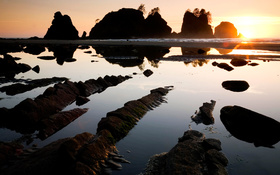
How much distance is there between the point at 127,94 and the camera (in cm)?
1395

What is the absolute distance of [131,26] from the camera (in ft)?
541

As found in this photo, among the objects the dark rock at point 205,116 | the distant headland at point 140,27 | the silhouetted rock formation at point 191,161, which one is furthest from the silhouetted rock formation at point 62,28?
the silhouetted rock formation at point 191,161

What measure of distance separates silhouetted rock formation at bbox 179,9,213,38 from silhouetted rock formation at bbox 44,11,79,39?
304 ft

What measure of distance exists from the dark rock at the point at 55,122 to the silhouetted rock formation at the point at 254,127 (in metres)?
6.85

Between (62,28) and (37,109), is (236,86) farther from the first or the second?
(62,28)

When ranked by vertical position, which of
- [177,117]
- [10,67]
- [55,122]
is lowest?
[177,117]

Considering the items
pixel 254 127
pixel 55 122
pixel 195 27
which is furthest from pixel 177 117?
pixel 195 27

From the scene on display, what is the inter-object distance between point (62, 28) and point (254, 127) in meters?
147

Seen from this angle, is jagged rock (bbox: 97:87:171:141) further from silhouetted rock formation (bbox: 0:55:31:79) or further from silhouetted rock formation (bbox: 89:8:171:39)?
silhouetted rock formation (bbox: 89:8:171:39)

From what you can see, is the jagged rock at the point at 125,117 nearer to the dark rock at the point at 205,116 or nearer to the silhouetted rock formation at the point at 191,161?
the silhouetted rock formation at the point at 191,161

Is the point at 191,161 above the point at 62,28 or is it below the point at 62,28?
below

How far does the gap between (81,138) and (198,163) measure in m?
3.52

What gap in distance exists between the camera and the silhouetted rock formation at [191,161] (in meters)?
5.30

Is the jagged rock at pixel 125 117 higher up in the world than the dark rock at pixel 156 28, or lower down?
lower down
